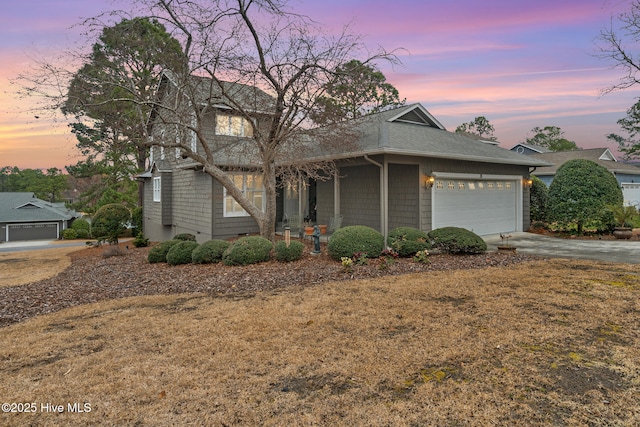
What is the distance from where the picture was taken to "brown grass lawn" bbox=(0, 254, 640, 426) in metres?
2.76

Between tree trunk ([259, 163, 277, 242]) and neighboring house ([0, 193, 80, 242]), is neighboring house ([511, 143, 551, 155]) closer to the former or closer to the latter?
tree trunk ([259, 163, 277, 242])

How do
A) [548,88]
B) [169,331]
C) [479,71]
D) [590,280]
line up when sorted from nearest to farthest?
1. [169,331]
2. [590,280]
3. [479,71]
4. [548,88]

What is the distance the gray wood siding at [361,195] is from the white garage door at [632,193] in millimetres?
22914

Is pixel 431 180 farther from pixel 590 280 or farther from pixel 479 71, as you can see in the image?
pixel 479 71

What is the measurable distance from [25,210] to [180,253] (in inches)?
1268

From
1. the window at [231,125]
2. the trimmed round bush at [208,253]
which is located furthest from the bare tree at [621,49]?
the trimmed round bush at [208,253]

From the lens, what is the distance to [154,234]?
1902 cm

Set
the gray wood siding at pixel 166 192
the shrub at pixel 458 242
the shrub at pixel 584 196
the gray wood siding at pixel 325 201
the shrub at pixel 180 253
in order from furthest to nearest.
A: 1. the gray wood siding at pixel 166 192
2. the gray wood siding at pixel 325 201
3. the shrub at pixel 584 196
4. the shrub at pixel 180 253
5. the shrub at pixel 458 242

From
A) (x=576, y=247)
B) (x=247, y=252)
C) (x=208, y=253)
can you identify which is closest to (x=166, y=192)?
(x=208, y=253)

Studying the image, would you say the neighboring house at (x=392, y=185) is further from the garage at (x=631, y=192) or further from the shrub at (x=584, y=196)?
the garage at (x=631, y=192)

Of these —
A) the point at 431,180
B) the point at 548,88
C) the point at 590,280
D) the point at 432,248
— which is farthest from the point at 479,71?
the point at 590,280

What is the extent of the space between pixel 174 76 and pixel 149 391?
378 inches

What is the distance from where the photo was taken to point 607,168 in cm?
2366

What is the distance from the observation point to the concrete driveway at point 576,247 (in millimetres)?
8930
